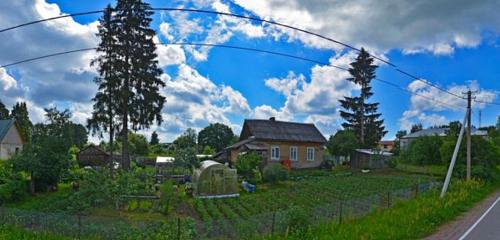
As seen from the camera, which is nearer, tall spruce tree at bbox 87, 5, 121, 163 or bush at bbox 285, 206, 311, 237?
bush at bbox 285, 206, 311, 237

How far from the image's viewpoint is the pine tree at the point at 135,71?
34094 mm

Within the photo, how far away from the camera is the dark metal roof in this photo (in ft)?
150

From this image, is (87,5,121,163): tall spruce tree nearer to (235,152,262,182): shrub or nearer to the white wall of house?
(235,152,262,182): shrub

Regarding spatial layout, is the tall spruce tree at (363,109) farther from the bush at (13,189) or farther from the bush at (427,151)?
the bush at (13,189)

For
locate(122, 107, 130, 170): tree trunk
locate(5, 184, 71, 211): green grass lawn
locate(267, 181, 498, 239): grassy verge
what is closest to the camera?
locate(267, 181, 498, 239): grassy verge

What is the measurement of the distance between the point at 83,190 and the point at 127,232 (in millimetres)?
12272

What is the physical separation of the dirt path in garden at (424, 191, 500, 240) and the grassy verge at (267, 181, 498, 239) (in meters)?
0.27

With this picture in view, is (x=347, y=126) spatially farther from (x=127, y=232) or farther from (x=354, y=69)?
(x=127, y=232)

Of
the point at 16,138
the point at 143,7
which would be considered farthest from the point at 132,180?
the point at 16,138

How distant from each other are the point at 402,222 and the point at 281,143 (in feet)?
102

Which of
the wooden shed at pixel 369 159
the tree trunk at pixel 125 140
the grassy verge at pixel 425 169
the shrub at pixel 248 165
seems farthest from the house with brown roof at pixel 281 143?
the tree trunk at pixel 125 140

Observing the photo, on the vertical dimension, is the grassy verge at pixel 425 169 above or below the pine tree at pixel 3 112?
below

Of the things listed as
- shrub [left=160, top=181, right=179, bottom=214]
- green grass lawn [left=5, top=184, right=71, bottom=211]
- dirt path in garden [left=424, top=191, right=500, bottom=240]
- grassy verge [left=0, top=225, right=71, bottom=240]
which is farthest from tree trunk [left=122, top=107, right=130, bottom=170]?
dirt path in garden [left=424, top=191, right=500, bottom=240]

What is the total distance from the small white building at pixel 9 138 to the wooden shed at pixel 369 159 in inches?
1402
